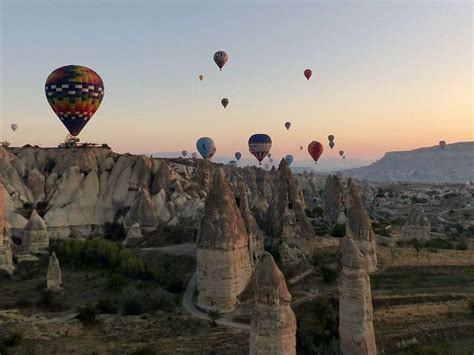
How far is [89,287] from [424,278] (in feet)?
76.2

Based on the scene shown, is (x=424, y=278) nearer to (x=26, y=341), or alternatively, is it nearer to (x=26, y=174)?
(x=26, y=341)

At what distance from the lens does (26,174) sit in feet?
173

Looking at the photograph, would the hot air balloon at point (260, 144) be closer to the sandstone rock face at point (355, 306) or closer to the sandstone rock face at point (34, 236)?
the sandstone rock face at point (34, 236)

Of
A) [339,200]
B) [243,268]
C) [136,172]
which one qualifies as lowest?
[243,268]

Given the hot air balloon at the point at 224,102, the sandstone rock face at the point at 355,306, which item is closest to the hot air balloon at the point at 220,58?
the hot air balloon at the point at 224,102

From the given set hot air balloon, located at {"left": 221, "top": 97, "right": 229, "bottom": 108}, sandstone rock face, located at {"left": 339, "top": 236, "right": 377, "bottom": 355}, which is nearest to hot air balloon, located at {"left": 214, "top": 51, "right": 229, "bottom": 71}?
hot air balloon, located at {"left": 221, "top": 97, "right": 229, "bottom": 108}

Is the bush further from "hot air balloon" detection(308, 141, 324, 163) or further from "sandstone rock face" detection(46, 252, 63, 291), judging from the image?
"hot air balloon" detection(308, 141, 324, 163)

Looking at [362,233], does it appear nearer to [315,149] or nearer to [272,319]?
[272,319]

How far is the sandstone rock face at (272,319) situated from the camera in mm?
14039

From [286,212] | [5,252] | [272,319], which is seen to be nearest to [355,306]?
[272,319]

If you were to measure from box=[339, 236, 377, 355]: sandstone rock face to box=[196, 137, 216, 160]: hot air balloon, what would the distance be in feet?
172

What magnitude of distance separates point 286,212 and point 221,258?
10.3 meters

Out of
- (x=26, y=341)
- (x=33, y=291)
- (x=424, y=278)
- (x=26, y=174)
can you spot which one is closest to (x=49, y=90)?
(x=26, y=174)

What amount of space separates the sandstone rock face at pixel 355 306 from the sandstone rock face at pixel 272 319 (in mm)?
4217
